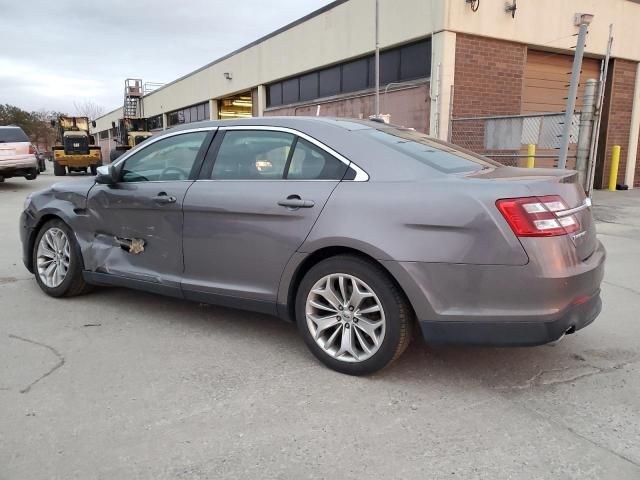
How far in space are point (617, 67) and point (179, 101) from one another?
84.2ft

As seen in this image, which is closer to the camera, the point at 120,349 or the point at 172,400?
the point at 172,400

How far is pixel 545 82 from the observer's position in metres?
14.9

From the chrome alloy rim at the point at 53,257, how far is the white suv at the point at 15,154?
484 inches

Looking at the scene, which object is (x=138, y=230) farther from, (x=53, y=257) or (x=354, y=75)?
(x=354, y=75)

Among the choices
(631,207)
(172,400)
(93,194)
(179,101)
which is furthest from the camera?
(179,101)

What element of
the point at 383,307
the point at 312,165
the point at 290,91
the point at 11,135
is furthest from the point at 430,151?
the point at 290,91

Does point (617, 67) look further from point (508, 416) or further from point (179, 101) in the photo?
point (179, 101)

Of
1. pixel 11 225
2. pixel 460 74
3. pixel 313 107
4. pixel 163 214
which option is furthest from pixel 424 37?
pixel 163 214

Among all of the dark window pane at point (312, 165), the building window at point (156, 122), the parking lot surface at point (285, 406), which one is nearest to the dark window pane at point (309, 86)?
the parking lot surface at point (285, 406)

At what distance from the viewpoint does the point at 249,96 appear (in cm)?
2569

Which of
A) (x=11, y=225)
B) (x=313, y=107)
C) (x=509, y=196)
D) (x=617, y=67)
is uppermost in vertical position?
(x=617, y=67)

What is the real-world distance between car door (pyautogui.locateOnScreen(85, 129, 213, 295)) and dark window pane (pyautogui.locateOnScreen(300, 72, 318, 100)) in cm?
1515

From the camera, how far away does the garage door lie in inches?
575

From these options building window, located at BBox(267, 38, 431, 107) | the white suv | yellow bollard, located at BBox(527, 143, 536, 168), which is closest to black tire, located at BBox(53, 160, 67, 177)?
the white suv
